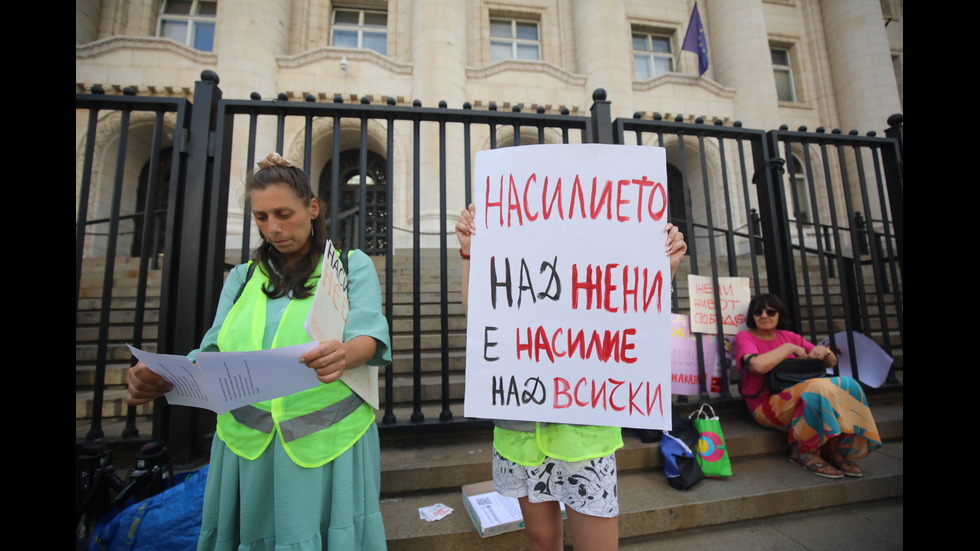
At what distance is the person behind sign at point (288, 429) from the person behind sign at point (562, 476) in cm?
50

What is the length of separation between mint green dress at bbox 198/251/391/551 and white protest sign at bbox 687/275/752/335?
2.27 metres

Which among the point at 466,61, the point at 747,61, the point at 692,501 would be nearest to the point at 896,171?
the point at 692,501

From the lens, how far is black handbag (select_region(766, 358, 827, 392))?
2.60 meters

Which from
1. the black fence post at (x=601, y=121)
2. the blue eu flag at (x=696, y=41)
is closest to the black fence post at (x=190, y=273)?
the black fence post at (x=601, y=121)

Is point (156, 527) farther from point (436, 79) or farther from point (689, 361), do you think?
point (436, 79)

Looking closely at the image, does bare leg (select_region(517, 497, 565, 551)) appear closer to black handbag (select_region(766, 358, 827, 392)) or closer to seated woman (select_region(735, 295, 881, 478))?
seated woman (select_region(735, 295, 881, 478))

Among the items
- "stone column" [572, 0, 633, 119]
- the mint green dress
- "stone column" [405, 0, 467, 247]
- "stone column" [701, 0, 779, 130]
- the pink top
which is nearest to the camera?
the mint green dress

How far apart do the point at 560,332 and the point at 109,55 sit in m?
13.3

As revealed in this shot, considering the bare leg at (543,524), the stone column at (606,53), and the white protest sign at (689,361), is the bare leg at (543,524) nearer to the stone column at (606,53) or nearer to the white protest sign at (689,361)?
the white protest sign at (689,361)

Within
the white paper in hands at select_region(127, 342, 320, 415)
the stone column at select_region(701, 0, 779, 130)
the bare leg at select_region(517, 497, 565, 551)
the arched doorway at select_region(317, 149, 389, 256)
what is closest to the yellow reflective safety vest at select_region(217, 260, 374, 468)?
the white paper in hands at select_region(127, 342, 320, 415)

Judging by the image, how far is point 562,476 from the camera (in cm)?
137

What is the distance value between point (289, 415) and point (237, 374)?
24 centimetres

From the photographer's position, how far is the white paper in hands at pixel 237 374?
1.11m

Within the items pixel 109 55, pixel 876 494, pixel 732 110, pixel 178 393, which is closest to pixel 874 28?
pixel 732 110
